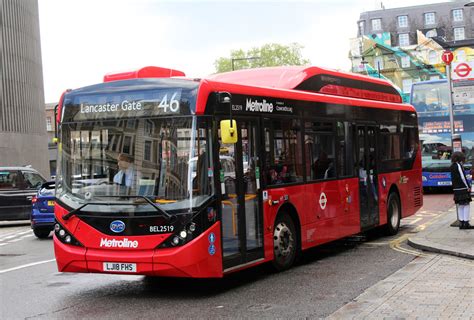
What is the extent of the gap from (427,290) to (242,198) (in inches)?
101

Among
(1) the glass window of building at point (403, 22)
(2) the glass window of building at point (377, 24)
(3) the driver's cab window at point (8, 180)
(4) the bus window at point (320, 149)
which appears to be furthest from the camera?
(2) the glass window of building at point (377, 24)

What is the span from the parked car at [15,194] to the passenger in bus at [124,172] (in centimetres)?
1269

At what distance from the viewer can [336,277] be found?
892 cm

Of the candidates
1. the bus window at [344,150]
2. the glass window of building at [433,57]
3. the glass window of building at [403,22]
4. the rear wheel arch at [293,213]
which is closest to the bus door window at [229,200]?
the rear wheel arch at [293,213]

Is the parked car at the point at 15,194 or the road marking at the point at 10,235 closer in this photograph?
the road marking at the point at 10,235

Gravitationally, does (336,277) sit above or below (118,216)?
below

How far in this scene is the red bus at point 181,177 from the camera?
7.71 metres

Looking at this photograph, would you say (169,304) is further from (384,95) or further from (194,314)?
(384,95)

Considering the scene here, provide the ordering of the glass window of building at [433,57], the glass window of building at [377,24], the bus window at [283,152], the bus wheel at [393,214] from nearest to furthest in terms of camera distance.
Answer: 1. the bus window at [283,152]
2. the bus wheel at [393,214]
3. the glass window of building at [433,57]
4. the glass window of building at [377,24]

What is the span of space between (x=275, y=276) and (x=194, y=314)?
2.43 metres

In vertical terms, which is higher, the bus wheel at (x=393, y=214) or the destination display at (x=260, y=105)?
the destination display at (x=260, y=105)

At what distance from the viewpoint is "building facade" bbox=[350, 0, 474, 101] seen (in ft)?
303

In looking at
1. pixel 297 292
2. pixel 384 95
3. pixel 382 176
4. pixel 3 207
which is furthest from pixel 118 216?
pixel 3 207

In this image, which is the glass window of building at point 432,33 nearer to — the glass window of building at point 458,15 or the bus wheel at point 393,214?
the glass window of building at point 458,15
